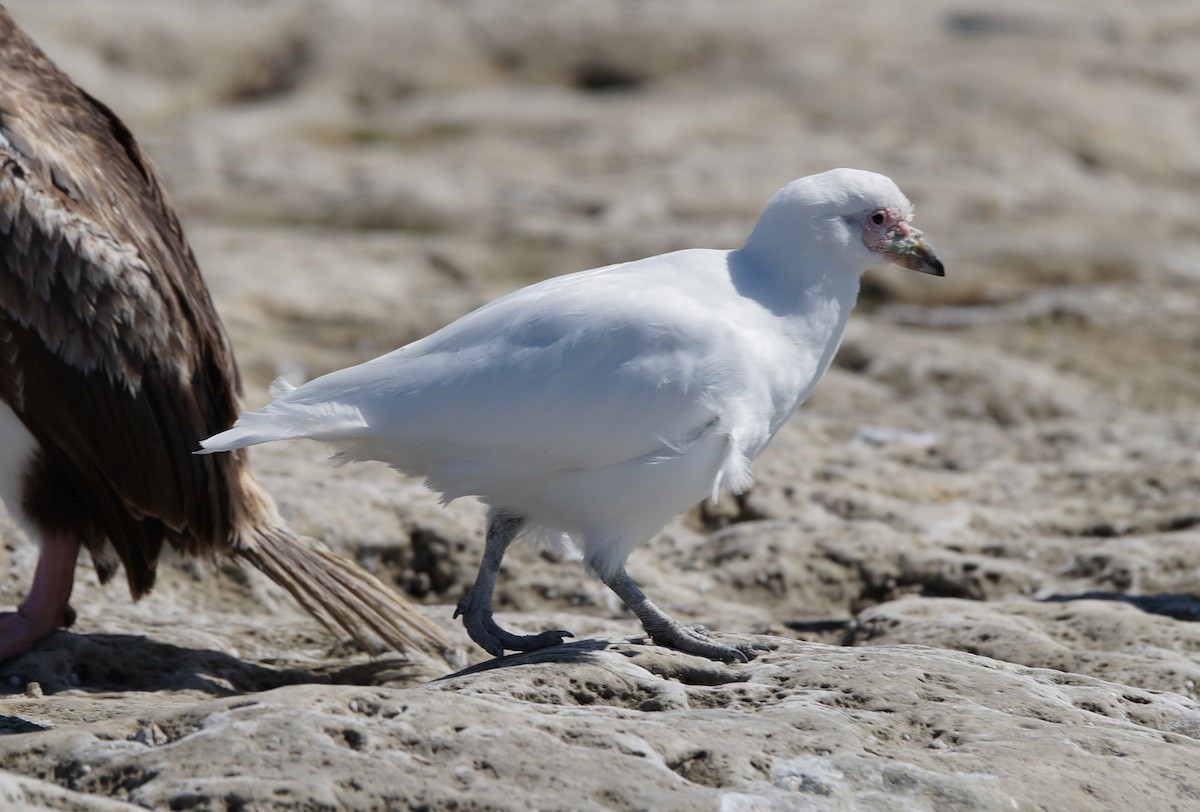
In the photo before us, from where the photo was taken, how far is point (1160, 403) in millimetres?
9414

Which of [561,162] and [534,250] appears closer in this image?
[534,250]

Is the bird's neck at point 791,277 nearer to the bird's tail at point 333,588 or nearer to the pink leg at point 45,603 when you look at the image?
the bird's tail at point 333,588

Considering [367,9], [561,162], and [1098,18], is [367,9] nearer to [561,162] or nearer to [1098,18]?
[561,162]

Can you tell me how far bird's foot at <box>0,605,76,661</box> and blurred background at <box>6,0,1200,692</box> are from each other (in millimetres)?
480

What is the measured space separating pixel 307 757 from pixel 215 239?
310 inches

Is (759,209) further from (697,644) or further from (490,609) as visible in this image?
(697,644)

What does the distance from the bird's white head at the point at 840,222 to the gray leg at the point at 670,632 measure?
1134 millimetres

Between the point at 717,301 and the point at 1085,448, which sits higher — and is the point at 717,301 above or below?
above

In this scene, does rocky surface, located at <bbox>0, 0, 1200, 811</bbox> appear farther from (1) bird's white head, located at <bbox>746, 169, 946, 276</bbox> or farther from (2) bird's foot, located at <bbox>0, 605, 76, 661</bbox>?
(1) bird's white head, located at <bbox>746, 169, 946, 276</bbox>

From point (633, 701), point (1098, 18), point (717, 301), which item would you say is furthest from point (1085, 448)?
point (1098, 18)

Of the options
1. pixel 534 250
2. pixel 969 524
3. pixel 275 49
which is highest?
pixel 275 49

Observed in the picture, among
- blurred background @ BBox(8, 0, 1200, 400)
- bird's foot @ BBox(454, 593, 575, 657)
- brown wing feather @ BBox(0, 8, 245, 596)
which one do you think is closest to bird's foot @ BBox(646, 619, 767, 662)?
bird's foot @ BBox(454, 593, 575, 657)

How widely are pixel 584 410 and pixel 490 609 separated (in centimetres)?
73

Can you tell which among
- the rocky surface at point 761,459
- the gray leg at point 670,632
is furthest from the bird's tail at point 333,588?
the gray leg at point 670,632
